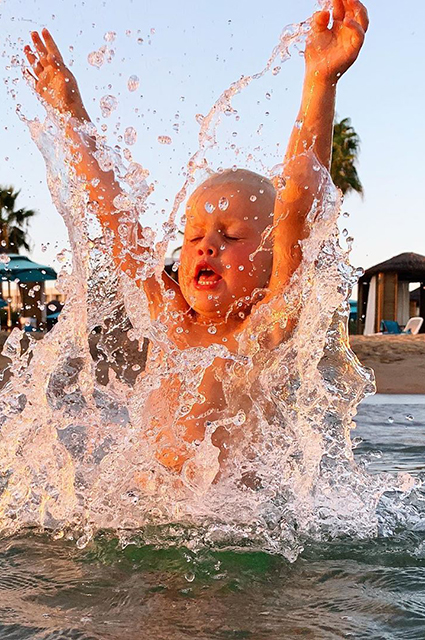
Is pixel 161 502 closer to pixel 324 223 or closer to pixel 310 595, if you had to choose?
pixel 310 595

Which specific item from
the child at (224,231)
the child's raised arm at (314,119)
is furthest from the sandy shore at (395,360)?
the child's raised arm at (314,119)

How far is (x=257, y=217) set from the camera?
2340 mm

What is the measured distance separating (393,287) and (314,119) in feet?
76.6

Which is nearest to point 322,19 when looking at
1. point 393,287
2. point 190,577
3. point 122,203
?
point 122,203

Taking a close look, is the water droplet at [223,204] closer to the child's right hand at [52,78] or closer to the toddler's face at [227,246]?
the toddler's face at [227,246]

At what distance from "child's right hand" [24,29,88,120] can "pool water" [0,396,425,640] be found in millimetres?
1435

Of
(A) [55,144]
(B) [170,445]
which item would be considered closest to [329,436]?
(B) [170,445]

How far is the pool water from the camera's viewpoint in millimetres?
1282

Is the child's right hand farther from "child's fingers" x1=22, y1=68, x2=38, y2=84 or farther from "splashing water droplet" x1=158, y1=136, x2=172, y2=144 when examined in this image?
"splashing water droplet" x1=158, y1=136, x2=172, y2=144

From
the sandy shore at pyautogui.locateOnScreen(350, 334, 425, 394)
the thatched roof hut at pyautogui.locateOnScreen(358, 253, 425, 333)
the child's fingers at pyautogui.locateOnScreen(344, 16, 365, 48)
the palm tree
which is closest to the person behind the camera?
the child's fingers at pyautogui.locateOnScreen(344, 16, 365, 48)

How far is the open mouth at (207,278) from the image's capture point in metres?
2.34

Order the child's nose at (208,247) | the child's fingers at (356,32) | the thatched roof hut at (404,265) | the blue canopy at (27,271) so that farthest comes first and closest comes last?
1. the thatched roof hut at (404,265)
2. the blue canopy at (27,271)
3. the child's nose at (208,247)
4. the child's fingers at (356,32)

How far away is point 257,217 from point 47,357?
79 centimetres

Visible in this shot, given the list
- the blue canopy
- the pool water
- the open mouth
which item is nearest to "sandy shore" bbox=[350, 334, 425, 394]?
the open mouth
